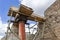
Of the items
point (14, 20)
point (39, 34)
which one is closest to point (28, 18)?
point (14, 20)

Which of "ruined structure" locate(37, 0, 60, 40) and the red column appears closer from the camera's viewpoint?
the red column

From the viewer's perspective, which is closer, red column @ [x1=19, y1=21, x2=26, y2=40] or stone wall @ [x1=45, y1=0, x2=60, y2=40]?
red column @ [x1=19, y1=21, x2=26, y2=40]

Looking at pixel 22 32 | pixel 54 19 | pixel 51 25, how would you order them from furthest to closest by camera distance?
pixel 51 25 < pixel 54 19 < pixel 22 32

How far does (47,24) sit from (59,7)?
0.96 m

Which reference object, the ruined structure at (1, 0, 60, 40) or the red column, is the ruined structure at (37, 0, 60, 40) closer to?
the ruined structure at (1, 0, 60, 40)

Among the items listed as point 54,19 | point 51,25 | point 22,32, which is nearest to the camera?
point 22,32

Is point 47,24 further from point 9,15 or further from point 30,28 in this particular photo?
point 9,15

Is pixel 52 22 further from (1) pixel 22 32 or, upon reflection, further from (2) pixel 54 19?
(1) pixel 22 32

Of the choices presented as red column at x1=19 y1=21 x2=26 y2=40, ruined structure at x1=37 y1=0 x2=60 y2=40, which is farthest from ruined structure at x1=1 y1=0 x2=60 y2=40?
red column at x1=19 y1=21 x2=26 y2=40

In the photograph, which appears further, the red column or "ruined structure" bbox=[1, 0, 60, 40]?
"ruined structure" bbox=[1, 0, 60, 40]

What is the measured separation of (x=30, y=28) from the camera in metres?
6.91

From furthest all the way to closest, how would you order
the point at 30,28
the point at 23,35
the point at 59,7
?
the point at 30,28
the point at 59,7
the point at 23,35

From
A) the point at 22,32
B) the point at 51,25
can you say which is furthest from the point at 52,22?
the point at 22,32

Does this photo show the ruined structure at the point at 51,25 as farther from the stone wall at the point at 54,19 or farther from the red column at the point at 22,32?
the red column at the point at 22,32
